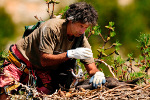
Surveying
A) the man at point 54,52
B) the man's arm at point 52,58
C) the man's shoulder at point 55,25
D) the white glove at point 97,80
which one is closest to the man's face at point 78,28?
the man at point 54,52

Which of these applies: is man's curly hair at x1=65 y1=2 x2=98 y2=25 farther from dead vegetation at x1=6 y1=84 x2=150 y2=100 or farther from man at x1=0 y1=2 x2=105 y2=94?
dead vegetation at x1=6 y1=84 x2=150 y2=100

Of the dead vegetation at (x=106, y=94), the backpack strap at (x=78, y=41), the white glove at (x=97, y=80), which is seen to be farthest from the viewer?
the backpack strap at (x=78, y=41)

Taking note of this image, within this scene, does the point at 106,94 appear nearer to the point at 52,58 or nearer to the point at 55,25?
the point at 52,58

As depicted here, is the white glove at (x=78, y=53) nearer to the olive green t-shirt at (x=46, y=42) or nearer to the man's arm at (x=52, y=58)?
the man's arm at (x=52, y=58)

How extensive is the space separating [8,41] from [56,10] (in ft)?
2.31

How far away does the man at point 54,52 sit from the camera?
272 centimetres

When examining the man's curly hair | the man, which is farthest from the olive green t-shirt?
the man's curly hair

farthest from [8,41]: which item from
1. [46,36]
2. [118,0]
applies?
[118,0]

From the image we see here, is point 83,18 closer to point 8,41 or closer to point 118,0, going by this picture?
point 8,41

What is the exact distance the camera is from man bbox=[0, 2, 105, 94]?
8.94 ft

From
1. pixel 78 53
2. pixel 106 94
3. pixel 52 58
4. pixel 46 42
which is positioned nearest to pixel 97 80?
pixel 106 94

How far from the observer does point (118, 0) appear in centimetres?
545

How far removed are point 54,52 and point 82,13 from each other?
0.47m

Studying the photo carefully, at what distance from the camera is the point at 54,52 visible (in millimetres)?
2889
